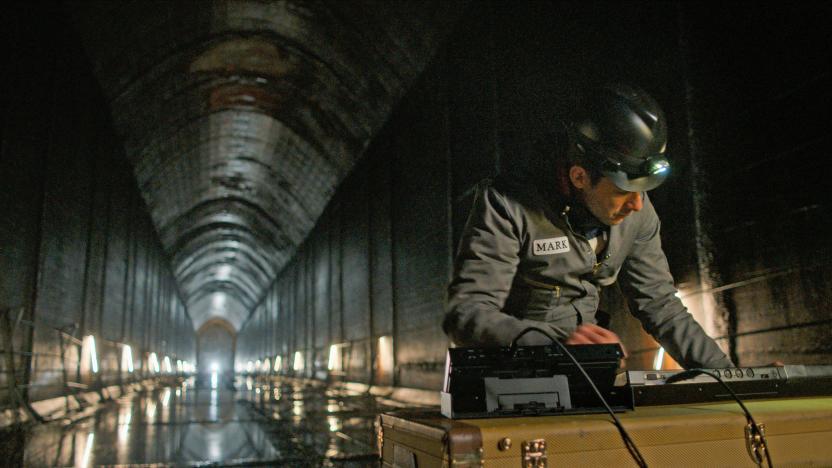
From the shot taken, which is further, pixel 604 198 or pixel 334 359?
pixel 334 359

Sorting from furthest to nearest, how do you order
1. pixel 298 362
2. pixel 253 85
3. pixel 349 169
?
pixel 298 362 < pixel 349 169 < pixel 253 85

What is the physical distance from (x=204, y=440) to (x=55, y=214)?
7.04 m

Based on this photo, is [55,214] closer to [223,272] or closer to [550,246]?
[550,246]

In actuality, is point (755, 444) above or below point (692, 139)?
below

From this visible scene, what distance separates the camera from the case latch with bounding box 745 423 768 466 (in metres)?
1.99

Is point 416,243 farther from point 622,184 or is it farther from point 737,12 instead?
point 622,184

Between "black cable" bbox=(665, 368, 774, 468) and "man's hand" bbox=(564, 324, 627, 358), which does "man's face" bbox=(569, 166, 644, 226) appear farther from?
"black cable" bbox=(665, 368, 774, 468)

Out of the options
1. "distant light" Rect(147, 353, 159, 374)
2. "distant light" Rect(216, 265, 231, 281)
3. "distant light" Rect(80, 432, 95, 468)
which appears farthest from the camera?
"distant light" Rect(216, 265, 231, 281)

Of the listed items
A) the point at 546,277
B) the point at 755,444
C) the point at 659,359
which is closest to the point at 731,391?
the point at 755,444

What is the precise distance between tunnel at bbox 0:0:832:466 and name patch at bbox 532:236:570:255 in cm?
57

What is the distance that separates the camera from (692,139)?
5.89 m

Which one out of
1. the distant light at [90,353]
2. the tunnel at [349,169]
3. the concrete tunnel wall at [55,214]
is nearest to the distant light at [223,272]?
the tunnel at [349,169]

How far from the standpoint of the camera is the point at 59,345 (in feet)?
41.2

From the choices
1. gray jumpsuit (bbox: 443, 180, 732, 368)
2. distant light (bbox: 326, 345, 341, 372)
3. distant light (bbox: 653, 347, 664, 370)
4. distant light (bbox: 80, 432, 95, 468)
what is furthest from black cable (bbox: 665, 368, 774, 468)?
distant light (bbox: 326, 345, 341, 372)
